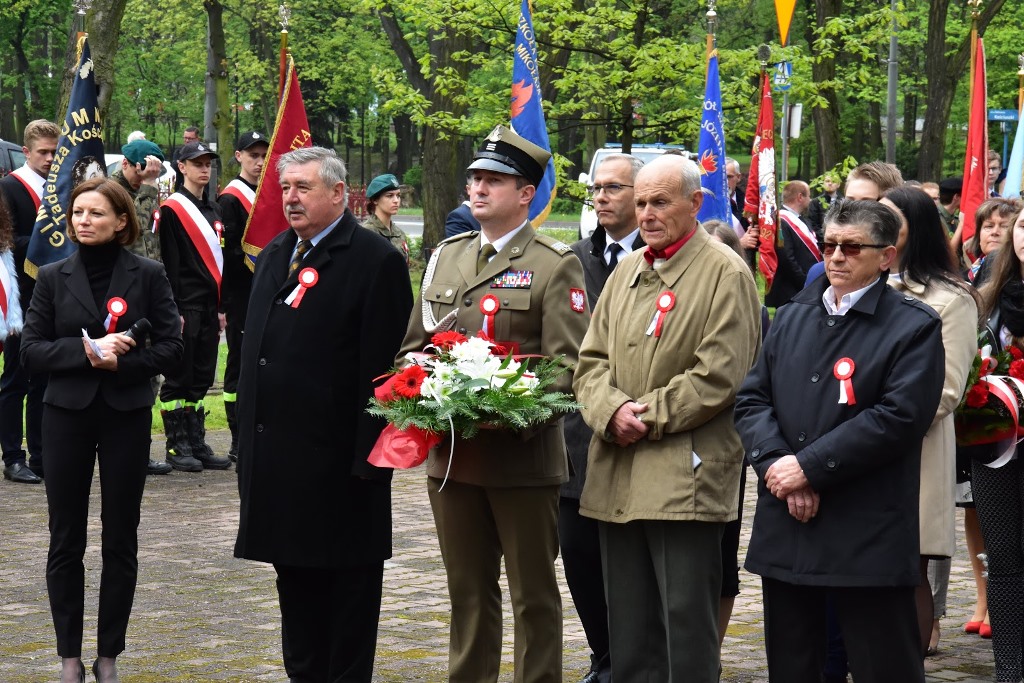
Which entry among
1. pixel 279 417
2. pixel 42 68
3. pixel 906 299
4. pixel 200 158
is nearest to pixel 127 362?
pixel 279 417

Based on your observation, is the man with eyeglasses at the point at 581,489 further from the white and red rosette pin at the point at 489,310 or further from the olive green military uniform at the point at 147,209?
the olive green military uniform at the point at 147,209

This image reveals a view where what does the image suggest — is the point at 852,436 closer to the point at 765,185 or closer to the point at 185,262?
the point at 185,262

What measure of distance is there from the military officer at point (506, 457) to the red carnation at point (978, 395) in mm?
1739

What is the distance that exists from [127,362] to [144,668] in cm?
135

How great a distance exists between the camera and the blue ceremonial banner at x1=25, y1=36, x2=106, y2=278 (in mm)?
9992

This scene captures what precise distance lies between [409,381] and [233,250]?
6.65m

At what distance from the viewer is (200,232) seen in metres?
11.1

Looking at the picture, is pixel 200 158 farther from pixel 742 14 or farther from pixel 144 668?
pixel 742 14

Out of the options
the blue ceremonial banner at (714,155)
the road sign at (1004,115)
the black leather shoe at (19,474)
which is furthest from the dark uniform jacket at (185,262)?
the road sign at (1004,115)

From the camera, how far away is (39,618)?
23.5 ft

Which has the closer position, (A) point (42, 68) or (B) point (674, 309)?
(B) point (674, 309)

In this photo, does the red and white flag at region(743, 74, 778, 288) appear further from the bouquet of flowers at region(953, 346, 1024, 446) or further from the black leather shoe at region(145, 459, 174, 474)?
the bouquet of flowers at region(953, 346, 1024, 446)

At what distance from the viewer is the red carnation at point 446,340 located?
514 cm

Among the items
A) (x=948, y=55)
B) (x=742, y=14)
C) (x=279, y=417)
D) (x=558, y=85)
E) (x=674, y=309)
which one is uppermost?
(x=742, y=14)
